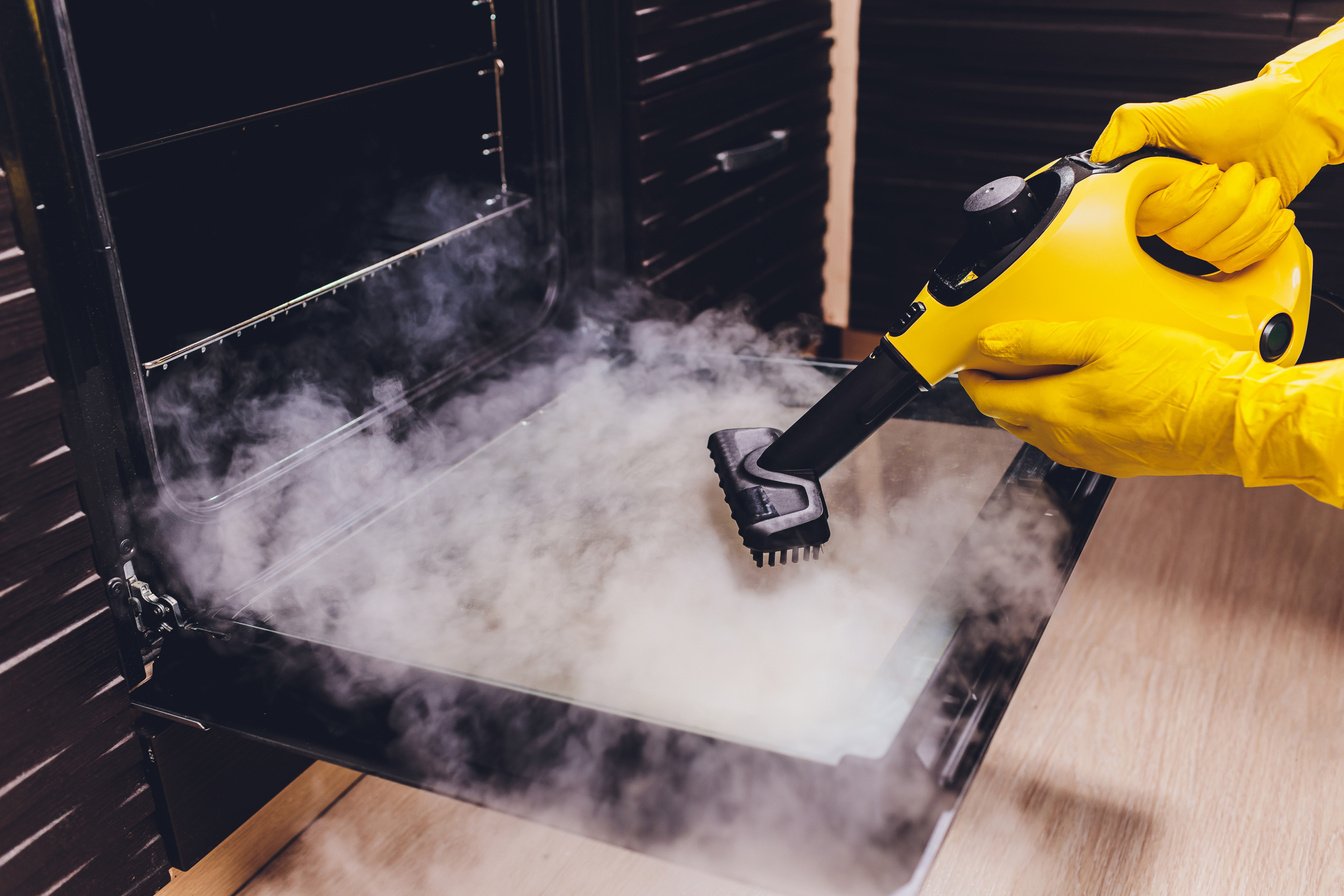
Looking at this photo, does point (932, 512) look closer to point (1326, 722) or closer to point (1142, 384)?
point (1142, 384)

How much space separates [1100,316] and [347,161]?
94cm

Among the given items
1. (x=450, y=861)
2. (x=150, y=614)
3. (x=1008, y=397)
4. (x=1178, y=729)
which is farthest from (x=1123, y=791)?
(x=150, y=614)

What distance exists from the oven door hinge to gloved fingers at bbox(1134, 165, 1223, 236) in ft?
3.41

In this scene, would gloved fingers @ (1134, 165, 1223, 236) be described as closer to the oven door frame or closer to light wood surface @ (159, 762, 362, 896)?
the oven door frame

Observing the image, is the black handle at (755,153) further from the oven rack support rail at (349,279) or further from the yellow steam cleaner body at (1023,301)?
the yellow steam cleaner body at (1023,301)

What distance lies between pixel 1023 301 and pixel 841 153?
1.37 metres

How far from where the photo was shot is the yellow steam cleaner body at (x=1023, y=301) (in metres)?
1.09

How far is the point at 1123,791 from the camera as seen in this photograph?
1.47 metres

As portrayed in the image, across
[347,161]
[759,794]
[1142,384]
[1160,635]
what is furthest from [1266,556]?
[347,161]

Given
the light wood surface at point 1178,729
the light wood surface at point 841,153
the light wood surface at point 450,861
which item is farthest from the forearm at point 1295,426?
the light wood surface at point 841,153

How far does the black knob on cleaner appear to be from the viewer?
1.08 m

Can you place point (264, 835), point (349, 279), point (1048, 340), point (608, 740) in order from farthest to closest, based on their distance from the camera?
point (349, 279), point (264, 835), point (1048, 340), point (608, 740)

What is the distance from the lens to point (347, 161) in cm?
149

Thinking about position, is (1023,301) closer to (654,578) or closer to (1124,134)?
(1124,134)
